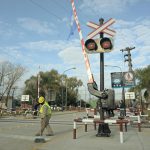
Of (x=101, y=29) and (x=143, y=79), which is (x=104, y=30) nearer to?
(x=101, y=29)

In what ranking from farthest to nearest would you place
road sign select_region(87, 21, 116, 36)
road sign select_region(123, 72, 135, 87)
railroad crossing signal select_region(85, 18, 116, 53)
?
road sign select_region(123, 72, 135, 87)
road sign select_region(87, 21, 116, 36)
railroad crossing signal select_region(85, 18, 116, 53)

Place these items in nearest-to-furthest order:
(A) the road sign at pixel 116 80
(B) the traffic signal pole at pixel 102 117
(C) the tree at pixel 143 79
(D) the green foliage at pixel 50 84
Result: 1. (B) the traffic signal pole at pixel 102 117
2. (A) the road sign at pixel 116 80
3. (C) the tree at pixel 143 79
4. (D) the green foliage at pixel 50 84

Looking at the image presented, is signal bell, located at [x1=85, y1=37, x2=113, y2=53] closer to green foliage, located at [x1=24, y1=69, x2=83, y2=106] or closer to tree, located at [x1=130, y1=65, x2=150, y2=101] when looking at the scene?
tree, located at [x1=130, y1=65, x2=150, y2=101]

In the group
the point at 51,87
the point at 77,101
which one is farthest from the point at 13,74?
the point at 77,101

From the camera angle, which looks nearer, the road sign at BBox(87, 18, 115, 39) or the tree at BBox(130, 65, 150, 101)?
the road sign at BBox(87, 18, 115, 39)

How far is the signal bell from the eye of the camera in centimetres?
1213

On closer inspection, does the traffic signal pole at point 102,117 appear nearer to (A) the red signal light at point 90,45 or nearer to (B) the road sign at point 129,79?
(A) the red signal light at point 90,45

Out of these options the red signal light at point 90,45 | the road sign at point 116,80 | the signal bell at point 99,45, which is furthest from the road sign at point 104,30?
the road sign at point 116,80

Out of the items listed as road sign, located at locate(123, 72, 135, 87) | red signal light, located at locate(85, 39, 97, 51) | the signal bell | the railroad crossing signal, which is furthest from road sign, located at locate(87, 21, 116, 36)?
road sign, located at locate(123, 72, 135, 87)

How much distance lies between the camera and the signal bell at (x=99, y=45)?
12.1 meters

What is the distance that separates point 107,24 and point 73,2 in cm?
176

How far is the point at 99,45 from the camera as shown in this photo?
40.4 feet

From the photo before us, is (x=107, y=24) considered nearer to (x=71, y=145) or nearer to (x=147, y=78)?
(x=71, y=145)

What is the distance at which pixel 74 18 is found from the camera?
12984mm
